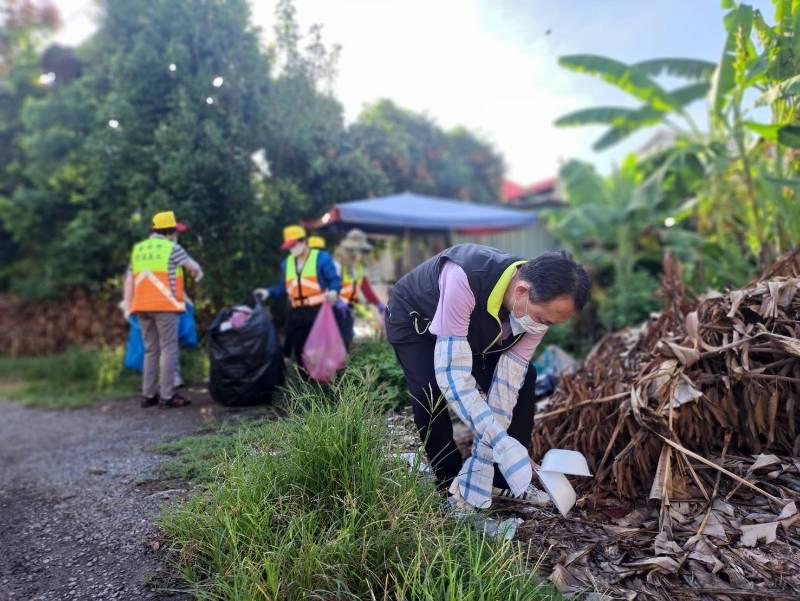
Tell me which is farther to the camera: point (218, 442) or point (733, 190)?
point (733, 190)

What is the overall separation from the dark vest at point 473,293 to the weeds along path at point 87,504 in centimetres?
141

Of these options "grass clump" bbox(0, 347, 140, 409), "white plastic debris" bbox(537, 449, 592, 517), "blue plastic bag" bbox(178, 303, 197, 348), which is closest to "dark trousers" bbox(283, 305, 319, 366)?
"blue plastic bag" bbox(178, 303, 197, 348)

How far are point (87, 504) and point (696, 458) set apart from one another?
3025 millimetres

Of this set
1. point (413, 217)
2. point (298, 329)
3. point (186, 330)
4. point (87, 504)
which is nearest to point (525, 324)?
point (87, 504)

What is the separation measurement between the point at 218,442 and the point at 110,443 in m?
1.34

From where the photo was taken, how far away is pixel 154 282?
484cm

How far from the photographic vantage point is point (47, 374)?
7.55 metres

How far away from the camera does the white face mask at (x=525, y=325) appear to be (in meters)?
2.45

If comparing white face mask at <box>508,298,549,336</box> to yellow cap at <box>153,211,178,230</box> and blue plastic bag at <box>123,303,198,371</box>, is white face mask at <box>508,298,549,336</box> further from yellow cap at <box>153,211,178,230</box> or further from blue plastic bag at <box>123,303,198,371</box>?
blue plastic bag at <box>123,303,198,371</box>

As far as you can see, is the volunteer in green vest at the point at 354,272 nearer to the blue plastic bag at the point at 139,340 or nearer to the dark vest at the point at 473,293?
the blue plastic bag at the point at 139,340

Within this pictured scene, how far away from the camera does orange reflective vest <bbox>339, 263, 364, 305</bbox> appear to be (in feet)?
19.1

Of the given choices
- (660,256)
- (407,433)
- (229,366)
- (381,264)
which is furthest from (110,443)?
(660,256)

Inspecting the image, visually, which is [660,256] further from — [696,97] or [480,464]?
[480,464]

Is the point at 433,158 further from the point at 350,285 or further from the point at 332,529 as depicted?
the point at 332,529
